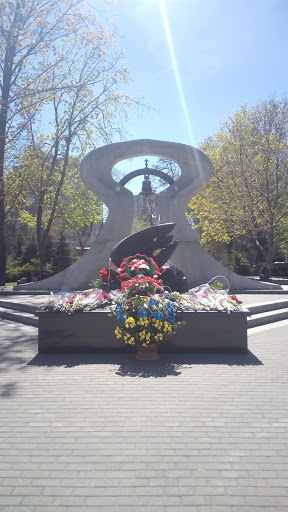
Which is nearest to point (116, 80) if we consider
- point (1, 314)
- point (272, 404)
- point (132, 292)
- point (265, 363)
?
point (1, 314)

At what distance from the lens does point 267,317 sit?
10.5 metres

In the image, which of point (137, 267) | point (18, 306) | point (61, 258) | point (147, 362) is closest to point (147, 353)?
point (147, 362)

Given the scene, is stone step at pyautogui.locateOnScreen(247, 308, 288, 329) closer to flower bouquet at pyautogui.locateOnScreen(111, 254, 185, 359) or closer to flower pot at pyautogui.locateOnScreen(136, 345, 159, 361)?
flower bouquet at pyautogui.locateOnScreen(111, 254, 185, 359)

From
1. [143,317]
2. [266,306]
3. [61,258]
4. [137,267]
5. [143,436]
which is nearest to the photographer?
[143,436]

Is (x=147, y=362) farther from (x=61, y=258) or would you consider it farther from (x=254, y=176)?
(x=61, y=258)

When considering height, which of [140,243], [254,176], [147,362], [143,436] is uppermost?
[254,176]

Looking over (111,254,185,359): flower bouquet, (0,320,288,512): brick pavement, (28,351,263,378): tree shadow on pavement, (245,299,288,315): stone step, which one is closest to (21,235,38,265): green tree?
(245,299,288,315): stone step

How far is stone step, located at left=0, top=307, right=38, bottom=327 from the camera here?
10.1m

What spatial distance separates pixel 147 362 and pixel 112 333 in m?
0.92

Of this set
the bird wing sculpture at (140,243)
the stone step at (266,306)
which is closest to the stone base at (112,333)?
the stone step at (266,306)

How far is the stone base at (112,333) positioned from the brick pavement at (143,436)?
574mm

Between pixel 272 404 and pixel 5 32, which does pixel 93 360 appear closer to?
pixel 272 404

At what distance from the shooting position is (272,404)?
4824mm

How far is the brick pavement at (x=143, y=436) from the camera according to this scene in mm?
2963
